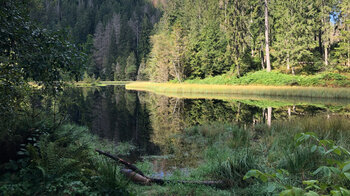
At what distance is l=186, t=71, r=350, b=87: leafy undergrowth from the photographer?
81.9 ft

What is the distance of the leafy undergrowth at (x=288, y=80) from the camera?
24962mm

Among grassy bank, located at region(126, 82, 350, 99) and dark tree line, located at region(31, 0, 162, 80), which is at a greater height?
dark tree line, located at region(31, 0, 162, 80)

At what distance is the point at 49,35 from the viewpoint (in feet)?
13.2

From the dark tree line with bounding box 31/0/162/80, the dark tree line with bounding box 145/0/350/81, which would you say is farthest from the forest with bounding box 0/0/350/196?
the dark tree line with bounding box 31/0/162/80

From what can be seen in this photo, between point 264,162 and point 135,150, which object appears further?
point 135,150


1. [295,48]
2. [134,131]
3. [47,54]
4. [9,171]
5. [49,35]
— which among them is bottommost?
[134,131]

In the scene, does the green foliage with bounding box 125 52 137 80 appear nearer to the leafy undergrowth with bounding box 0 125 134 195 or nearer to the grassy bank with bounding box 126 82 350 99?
the grassy bank with bounding box 126 82 350 99

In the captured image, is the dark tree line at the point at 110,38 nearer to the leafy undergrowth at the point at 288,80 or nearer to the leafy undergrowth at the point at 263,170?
the leafy undergrowth at the point at 288,80

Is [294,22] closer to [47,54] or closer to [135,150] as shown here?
[135,150]

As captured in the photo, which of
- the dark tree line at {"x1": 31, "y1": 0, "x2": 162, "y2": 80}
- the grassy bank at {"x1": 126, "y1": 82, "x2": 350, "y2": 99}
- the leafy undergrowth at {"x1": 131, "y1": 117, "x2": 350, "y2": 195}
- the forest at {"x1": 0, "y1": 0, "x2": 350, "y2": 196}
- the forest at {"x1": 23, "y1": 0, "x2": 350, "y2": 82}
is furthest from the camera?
the dark tree line at {"x1": 31, "y1": 0, "x2": 162, "y2": 80}

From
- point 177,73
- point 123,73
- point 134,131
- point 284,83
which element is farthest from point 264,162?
point 123,73

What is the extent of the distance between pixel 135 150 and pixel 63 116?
11.1ft

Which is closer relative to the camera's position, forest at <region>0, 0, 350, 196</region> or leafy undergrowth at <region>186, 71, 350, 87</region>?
forest at <region>0, 0, 350, 196</region>

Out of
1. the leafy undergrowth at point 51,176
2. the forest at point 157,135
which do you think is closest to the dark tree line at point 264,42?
the forest at point 157,135
